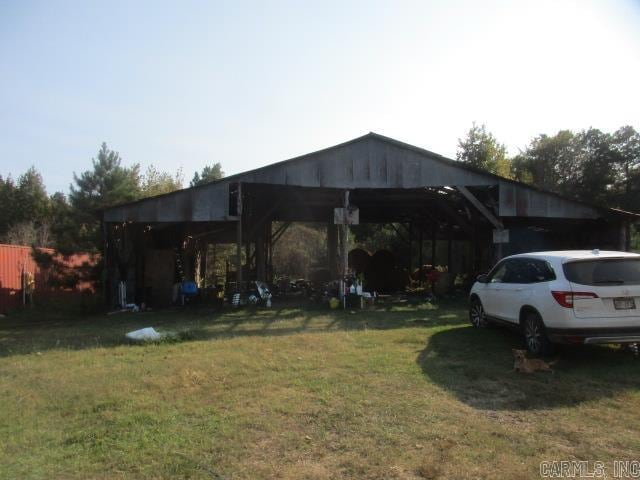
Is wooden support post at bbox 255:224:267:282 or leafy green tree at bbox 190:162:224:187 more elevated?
leafy green tree at bbox 190:162:224:187

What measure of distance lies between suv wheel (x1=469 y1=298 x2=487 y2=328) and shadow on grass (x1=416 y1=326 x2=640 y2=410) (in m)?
1.00

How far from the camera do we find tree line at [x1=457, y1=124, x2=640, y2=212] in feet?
124

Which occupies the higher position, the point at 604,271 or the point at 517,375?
the point at 604,271

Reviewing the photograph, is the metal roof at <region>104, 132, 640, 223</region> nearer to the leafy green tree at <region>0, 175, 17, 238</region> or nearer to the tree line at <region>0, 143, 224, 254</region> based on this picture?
the tree line at <region>0, 143, 224, 254</region>

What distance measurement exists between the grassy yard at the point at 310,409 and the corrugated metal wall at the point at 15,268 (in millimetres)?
9090

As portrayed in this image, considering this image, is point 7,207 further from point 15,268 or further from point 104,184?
point 15,268

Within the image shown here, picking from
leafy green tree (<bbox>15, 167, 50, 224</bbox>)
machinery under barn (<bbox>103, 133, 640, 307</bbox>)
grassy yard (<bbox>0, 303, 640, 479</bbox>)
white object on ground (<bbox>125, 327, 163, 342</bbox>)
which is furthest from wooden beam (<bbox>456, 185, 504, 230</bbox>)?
leafy green tree (<bbox>15, 167, 50, 224</bbox>)

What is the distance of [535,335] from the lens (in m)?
7.51

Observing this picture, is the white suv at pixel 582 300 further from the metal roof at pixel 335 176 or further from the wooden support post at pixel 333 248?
the wooden support post at pixel 333 248

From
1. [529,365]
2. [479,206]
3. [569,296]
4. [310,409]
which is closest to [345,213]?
[479,206]

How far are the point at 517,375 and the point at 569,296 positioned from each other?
132 cm

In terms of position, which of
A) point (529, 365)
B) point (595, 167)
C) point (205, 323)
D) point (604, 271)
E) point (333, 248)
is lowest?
point (205, 323)

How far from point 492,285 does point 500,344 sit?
114 centimetres

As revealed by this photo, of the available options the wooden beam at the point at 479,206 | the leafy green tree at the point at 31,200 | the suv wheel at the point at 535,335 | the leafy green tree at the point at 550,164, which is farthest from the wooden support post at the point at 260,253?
the leafy green tree at the point at 31,200
